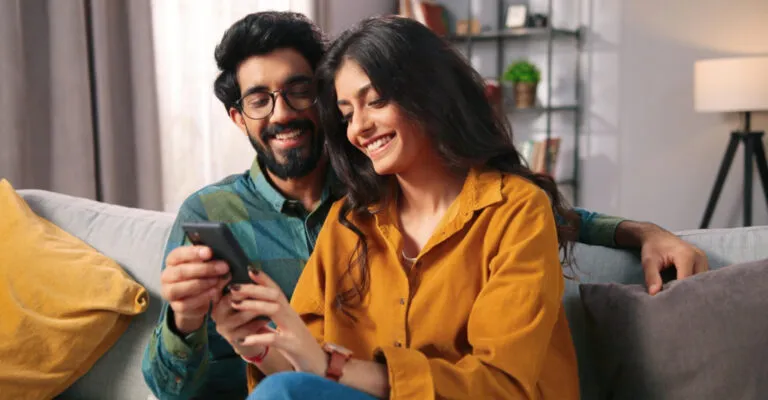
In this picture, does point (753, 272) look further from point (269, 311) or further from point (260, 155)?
point (260, 155)

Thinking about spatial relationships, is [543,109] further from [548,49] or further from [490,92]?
[490,92]

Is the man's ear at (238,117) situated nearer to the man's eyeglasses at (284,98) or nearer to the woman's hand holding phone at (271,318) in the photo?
the man's eyeglasses at (284,98)

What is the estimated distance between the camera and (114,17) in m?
3.04

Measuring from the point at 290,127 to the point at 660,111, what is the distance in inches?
145

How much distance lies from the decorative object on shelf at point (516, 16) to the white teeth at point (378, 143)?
12.9ft

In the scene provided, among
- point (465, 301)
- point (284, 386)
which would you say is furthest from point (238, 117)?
point (284, 386)

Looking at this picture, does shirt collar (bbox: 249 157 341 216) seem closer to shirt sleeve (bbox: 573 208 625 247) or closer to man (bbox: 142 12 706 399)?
man (bbox: 142 12 706 399)

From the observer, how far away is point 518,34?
203 inches

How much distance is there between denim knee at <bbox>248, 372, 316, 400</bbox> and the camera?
3.55 ft

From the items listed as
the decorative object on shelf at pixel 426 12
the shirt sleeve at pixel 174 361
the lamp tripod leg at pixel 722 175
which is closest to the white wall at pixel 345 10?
the decorative object on shelf at pixel 426 12

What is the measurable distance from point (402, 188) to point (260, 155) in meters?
0.42

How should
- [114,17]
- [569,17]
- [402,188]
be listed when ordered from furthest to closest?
[569,17] → [114,17] → [402,188]

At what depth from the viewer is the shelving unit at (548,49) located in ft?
16.3

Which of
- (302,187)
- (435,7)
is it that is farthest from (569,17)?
(302,187)
